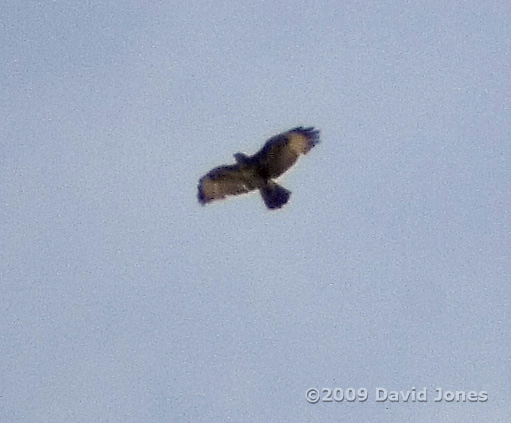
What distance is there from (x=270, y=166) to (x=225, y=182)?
0.82 meters

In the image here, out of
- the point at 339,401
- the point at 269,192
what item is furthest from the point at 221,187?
the point at 339,401

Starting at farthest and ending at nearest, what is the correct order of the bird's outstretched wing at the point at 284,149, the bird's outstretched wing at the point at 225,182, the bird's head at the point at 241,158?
the bird's outstretched wing at the point at 225,182 → the bird's head at the point at 241,158 → the bird's outstretched wing at the point at 284,149

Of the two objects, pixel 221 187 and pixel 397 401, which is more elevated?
pixel 221 187

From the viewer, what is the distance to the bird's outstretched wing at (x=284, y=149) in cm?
1459

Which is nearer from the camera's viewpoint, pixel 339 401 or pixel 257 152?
→ pixel 339 401

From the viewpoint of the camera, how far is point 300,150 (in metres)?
14.7

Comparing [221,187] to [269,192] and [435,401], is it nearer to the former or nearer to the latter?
[269,192]

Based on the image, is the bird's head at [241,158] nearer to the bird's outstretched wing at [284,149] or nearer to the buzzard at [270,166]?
the buzzard at [270,166]

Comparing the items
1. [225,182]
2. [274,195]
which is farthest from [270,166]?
[225,182]

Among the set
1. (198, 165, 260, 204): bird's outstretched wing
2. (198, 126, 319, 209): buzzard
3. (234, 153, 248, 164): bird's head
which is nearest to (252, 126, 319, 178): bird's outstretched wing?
(198, 126, 319, 209): buzzard

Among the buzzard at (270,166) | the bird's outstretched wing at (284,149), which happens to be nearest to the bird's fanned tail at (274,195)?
the buzzard at (270,166)

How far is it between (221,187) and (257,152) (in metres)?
0.86

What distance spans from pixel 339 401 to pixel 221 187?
430cm

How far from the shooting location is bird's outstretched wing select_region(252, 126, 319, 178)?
14594mm
